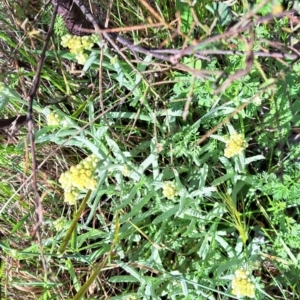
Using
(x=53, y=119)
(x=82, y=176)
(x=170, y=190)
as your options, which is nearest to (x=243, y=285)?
(x=170, y=190)

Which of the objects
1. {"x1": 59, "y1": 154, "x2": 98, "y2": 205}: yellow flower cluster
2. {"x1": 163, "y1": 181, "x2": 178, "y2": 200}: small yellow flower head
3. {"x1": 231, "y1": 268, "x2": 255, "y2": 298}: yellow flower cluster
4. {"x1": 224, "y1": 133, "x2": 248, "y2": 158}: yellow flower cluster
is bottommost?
{"x1": 231, "y1": 268, "x2": 255, "y2": 298}: yellow flower cluster

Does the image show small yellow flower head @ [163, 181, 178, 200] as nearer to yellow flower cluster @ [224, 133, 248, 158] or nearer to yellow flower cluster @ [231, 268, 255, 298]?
yellow flower cluster @ [224, 133, 248, 158]

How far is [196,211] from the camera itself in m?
1.52

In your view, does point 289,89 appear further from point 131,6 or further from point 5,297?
point 5,297

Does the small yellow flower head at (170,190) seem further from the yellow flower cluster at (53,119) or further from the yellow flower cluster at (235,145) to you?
the yellow flower cluster at (53,119)

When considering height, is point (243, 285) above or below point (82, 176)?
below

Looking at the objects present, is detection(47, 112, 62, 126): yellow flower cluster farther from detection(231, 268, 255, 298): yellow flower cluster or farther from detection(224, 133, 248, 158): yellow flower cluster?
detection(231, 268, 255, 298): yellow flower cluster

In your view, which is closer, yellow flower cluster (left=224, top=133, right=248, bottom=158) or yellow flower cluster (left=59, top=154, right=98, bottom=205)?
yellow flower cluster (left=59, top=154, right=98, bottom=205)

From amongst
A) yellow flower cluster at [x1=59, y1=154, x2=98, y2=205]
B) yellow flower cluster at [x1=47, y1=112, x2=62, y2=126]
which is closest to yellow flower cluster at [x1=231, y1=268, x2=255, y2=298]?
yellow flower cluster at [x1=59, y1=154, x2=98, y2=205]

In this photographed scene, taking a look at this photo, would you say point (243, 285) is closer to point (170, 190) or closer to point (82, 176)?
point (170, 190)

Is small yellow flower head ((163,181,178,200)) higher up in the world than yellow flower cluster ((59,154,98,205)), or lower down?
lower down

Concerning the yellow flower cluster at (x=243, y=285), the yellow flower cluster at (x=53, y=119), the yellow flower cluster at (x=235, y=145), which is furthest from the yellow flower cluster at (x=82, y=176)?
the yellow flower cluster at (x=243, y=285)

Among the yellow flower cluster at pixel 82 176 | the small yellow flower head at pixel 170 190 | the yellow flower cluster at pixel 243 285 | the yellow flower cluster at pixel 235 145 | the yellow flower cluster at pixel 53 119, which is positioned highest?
the yellow flower cluster at pixel 53 119

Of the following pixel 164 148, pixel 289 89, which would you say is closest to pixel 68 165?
pixel 164 148
